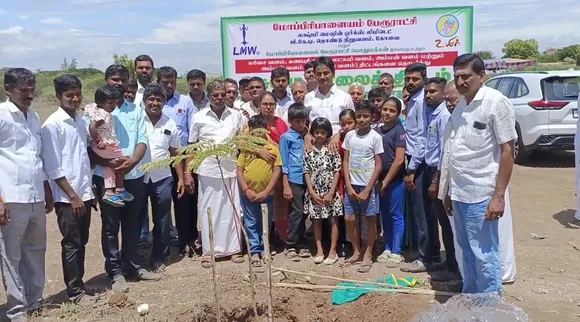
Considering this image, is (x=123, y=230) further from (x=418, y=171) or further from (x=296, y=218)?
(x=418, y=171)

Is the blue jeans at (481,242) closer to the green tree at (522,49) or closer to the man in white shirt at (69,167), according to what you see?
the man in white shirt at (69,167)

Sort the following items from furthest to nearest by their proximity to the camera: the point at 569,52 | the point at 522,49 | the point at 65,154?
the point at 522,49 < the point at 569,52 < the point at 65,154

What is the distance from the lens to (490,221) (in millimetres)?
3732

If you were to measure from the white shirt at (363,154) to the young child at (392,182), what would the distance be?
127 mm

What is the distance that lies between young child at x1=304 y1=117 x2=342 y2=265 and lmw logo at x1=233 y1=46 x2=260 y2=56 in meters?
3.37

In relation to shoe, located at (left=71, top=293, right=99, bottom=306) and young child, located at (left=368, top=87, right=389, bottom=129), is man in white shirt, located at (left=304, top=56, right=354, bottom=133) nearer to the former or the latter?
young child, located at (left=368, top=87, right=389, bottom=129)

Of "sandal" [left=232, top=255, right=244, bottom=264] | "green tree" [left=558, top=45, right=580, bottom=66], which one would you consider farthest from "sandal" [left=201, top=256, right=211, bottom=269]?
"green tree" [left=558, top=45, right=580, bottom=66]

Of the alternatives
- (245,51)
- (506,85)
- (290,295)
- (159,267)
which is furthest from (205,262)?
(506,85)

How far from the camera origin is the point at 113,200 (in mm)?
4637

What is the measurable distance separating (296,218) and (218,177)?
911 millimetres

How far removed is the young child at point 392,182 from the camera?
16.5ft

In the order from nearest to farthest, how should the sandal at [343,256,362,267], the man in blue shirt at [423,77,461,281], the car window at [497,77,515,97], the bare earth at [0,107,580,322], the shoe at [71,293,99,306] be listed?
1. the bare earth at [0,107,580,322]
2. the shoe at [71,293,99,306]
3. the man in blue shirt at [423,77,461,281]
4. the sandal at [343,256,362,267]
5. the car window at [497,77,515,97]

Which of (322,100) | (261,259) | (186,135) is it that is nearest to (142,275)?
(261,259)

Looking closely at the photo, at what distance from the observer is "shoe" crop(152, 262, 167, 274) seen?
209 inches
